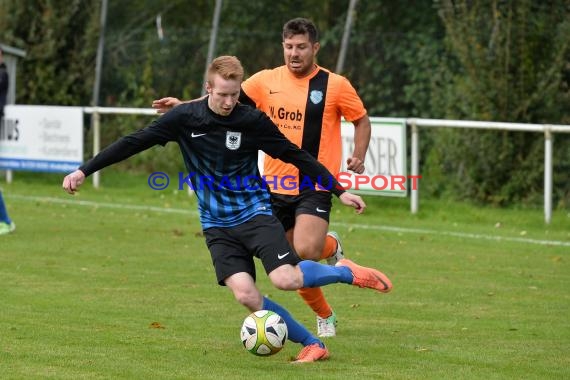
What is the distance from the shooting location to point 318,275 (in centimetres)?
749

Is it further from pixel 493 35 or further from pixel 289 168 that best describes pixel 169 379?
pixel 493 35

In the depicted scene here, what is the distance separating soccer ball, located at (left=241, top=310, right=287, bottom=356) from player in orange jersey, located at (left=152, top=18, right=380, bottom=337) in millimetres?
1217

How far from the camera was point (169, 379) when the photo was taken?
677cm

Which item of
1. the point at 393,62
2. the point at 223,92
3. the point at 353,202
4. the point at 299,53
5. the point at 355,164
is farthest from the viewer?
the point at 393,62

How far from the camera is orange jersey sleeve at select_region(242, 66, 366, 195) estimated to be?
28.8 feet

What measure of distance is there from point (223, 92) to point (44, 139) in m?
13.7

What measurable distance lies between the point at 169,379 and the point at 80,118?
45.3ft

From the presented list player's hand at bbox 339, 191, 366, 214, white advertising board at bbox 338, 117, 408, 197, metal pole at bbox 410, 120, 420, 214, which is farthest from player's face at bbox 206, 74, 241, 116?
metal pole at bbox 410, 120, 420, 214

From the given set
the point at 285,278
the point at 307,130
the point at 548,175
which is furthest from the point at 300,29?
the point at 548,175

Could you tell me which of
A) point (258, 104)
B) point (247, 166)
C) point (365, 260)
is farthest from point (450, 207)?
point (247, 166)

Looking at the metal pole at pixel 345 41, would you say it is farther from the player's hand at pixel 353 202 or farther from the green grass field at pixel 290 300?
the player's hand at pixel 353 202

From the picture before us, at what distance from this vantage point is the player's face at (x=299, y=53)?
28.4 ft

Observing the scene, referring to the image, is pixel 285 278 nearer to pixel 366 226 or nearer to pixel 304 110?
pixel 304 110

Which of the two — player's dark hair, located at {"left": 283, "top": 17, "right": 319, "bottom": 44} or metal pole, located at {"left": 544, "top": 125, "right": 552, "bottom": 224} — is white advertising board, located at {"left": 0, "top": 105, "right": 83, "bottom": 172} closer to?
metal pole, located at {"left": 544, "top": 125, "right": 552, "bottom": 224}
